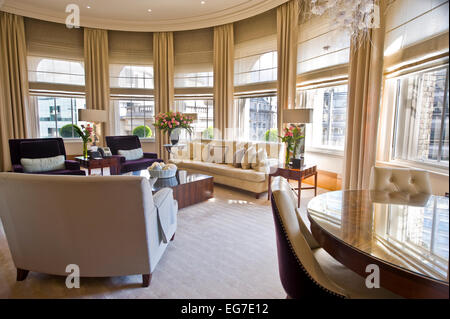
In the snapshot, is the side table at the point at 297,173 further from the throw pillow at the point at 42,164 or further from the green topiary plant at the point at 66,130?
the green topiary plant at the point at 66,130

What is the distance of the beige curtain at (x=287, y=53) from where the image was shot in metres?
4.83

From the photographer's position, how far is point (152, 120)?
744 cm

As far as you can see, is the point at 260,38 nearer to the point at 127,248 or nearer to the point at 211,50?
the point at 211,50

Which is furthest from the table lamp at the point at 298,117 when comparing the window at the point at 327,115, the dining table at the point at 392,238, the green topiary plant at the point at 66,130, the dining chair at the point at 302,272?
the green topiary plant at the point at 66,130

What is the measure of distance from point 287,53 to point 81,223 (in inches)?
183

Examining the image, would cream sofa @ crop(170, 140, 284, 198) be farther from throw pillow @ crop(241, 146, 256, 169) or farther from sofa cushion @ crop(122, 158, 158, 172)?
sofa cushion @ crop(122, 158, 158, 172)

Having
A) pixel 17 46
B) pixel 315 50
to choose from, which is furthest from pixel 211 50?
pixel 17 46

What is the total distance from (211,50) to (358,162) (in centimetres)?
471

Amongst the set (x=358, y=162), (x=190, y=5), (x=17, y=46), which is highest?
(x=190, y=5)

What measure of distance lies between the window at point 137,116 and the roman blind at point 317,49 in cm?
445

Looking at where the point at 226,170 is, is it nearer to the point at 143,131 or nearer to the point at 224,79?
the point at 224,79

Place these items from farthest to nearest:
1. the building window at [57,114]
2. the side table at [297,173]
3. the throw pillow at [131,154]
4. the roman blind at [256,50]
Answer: the building window at [57,114] < the roman blind at [256,50] < the throw pillow at [131,154] < the side table at [297,173]

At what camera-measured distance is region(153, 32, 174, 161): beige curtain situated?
691 centimetres

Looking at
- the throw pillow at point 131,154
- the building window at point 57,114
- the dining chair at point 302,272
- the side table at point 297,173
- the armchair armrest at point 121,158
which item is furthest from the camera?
the building window at point 57,114
